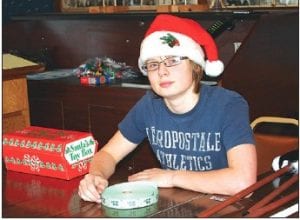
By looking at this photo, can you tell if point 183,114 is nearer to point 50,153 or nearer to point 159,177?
point 159,177

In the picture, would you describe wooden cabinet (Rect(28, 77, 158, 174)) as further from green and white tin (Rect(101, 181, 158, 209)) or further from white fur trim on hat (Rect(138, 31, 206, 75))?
green and white tin (Rect(101, 181, 158, 209))

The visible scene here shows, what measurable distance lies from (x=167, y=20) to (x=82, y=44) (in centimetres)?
232

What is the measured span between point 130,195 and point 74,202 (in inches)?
7.6

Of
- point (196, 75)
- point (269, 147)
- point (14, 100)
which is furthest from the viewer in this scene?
point (14, 100)

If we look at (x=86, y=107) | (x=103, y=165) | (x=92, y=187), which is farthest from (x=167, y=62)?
(x=86, y=107)

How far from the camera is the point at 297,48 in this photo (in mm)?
3342

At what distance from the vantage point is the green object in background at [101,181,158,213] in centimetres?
171

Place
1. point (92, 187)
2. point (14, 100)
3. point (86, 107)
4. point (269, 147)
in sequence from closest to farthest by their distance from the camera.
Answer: point (92, 187) < point (269, 147) < point (14, 100) < point (86, 107)

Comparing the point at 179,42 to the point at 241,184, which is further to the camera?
the point at 179,42

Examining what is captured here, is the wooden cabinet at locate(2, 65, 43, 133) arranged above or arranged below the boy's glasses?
below

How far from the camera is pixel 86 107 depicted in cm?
389

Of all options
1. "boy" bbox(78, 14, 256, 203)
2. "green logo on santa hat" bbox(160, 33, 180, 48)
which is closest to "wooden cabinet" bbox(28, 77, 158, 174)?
"boy" bbox(78, 14, 256, 203)

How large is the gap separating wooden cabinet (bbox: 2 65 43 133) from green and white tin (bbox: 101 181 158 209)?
1426 mm

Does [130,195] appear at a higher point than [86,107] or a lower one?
higher
